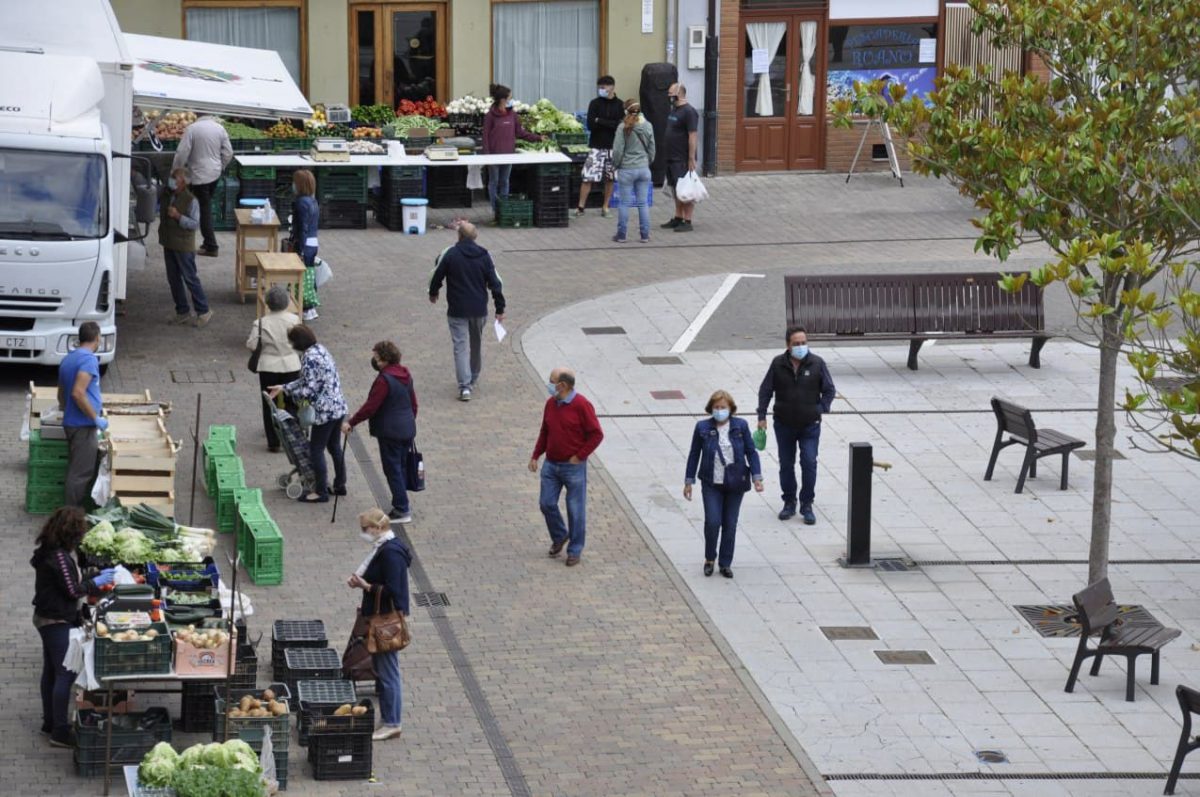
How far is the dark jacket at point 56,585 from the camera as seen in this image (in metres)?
12.1

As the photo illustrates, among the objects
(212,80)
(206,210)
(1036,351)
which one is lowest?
(1036,351)

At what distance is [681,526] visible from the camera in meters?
17.2

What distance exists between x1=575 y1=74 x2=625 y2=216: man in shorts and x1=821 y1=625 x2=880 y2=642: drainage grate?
16.3 metres

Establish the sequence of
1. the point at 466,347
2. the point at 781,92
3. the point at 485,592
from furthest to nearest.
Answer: the point at 781,92 → the point at 466,347 → the point at 485,592

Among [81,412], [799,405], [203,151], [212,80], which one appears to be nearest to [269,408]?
[81,412]

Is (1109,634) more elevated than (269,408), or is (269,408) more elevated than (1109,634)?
(269,408)

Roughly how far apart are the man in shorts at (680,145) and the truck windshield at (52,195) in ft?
36.6

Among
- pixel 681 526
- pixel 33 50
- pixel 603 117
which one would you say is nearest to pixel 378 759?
pixel 681 526

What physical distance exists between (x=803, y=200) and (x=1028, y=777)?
20336 millimetres

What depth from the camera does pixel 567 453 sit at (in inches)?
627

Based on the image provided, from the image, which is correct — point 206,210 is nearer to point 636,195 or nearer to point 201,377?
point 201,377

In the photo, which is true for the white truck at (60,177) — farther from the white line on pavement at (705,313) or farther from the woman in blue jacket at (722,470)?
the woman in blue jacket at (722,470)

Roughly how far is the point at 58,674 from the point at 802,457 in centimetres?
730

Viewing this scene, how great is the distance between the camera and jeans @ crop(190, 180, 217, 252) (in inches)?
1003
